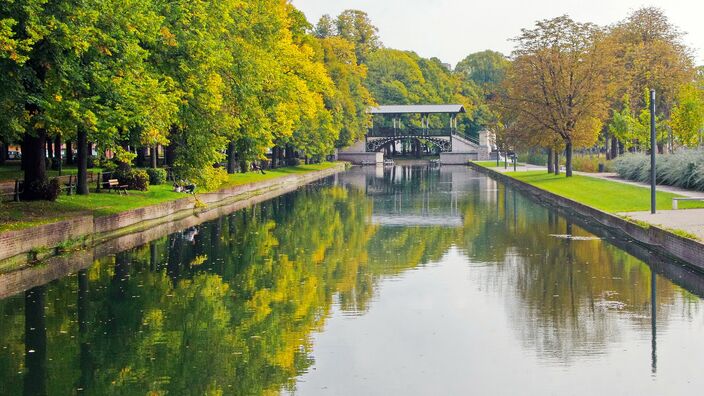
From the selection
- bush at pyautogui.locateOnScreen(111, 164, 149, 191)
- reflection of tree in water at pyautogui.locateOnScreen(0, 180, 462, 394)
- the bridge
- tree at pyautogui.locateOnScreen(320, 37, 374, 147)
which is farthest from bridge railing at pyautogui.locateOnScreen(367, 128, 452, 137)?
reflection of tree in water at pyautogui.locateOnScreen(0, 180, 462, 394)

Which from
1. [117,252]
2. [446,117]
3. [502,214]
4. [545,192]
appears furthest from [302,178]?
[446,117]

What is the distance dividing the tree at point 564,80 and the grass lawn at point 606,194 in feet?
12.3

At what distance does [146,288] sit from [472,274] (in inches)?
291

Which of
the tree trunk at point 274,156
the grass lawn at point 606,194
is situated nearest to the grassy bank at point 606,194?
the grass lawn at point 606,194

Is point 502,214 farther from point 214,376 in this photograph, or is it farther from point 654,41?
point 654,41

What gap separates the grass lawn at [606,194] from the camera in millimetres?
35500

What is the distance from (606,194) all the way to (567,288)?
24735mm

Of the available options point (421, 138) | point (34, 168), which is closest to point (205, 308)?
point (34, 168)

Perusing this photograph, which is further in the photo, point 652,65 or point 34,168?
point 652,65

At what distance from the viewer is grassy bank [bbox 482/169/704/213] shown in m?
35.5

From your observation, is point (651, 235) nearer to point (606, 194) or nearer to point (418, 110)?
point (606, 194)

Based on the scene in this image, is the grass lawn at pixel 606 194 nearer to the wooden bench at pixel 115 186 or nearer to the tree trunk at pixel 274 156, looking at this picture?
the wooden bench at pixel 115 186

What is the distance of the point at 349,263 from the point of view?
2498 cm

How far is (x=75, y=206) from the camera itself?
32.0 metres
